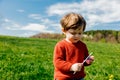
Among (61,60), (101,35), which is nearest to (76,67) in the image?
(61,60)

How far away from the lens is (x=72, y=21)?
5.82 meters

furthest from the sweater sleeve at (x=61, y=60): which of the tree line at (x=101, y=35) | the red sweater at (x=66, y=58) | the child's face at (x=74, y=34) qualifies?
the tree line at (x=101, y=35)

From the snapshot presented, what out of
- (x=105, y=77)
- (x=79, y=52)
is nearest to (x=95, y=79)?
(x=105, y=77)

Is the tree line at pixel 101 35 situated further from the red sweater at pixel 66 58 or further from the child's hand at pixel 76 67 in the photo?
the child's hand at pixel 76 67

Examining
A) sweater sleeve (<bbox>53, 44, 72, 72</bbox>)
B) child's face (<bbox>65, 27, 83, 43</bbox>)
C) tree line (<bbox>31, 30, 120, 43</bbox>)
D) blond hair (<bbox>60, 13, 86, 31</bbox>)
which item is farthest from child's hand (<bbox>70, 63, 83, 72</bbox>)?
tree line (<bbox>31, 30, 120, 43</bbox>)

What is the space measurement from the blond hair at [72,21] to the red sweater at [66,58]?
0.35m

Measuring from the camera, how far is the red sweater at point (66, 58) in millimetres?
5840

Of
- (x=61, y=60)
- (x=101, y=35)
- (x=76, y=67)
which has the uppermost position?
(x=61, y=60)

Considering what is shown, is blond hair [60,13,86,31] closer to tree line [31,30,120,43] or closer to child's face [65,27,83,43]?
child's face [65,27,83,43]

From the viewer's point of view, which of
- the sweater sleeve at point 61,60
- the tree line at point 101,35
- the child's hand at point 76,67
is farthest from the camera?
the tree line at point 101,35

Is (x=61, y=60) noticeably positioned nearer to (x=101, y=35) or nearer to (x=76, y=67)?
(x=76, y=67)

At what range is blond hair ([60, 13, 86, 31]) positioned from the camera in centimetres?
581

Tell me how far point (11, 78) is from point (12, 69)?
45.9 inches

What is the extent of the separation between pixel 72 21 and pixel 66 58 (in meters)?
0.68
